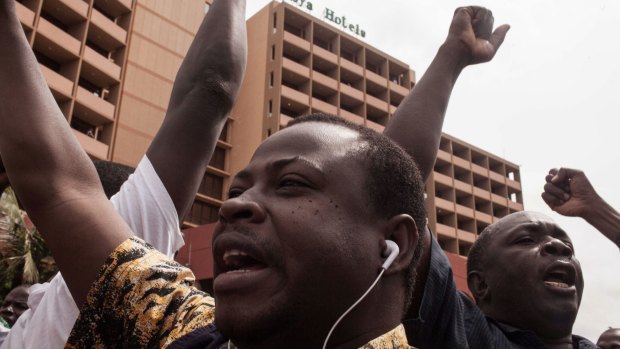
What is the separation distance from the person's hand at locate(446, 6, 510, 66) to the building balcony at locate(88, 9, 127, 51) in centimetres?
2888

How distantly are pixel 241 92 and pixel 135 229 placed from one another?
117 ft

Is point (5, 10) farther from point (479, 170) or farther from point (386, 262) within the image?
point (479, 170)

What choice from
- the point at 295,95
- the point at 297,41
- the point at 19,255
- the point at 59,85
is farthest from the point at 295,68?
the point at 19,255

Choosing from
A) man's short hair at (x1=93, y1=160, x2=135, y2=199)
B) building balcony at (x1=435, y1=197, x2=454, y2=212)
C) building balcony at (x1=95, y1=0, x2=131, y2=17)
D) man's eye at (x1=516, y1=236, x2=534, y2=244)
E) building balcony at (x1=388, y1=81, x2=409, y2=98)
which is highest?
building balcony at (x1=388, y1=81, x2=409, y2=98)

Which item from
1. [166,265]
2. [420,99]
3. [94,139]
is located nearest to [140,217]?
[166,265]

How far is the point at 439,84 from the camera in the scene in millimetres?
2264

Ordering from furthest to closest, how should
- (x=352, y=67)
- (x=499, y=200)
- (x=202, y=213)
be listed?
(x=499, y=200), (x=352, y=67), (x=202, y=213)

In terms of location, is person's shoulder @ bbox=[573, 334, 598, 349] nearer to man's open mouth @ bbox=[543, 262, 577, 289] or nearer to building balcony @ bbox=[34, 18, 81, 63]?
man's open mouth @ bbox=[543, 262, 577, 289]

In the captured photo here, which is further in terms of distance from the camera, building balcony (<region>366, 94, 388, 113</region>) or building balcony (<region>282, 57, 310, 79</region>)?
building balcony (<region>366, 94, 388, 113</region>)

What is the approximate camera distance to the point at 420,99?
2.21m

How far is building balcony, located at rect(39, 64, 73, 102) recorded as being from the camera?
25111 mm

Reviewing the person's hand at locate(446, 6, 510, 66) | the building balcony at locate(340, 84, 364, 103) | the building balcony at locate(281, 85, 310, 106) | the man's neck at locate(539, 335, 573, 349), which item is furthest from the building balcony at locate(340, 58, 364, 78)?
the man's neck at locate(539, 335, 573, 349)

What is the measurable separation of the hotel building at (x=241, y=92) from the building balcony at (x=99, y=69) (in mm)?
50

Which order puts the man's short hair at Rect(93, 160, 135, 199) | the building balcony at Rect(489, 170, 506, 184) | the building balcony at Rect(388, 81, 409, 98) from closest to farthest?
→ 1. the man's short hair at Rect(93, 160, 135, 199)
2. the building balcony at Rect(388, 81, 409, 98)
3. the building balcony at Rect(489, 170, 506, 184)
